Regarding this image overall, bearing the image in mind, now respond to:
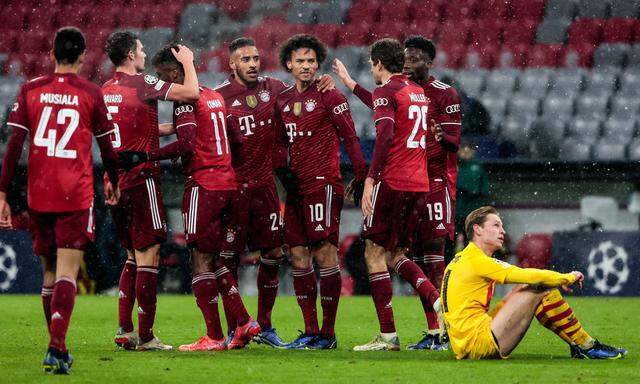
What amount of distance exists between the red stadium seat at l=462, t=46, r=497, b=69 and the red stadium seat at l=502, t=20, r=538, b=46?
33 cm

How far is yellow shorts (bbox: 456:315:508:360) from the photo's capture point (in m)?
6.68

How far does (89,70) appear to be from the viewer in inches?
780

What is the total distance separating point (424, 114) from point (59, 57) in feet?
8.59

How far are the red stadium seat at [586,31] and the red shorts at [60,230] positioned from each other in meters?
13.6

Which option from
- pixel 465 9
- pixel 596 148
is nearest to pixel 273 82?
pixel 596 148

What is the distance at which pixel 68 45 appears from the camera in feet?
20.6

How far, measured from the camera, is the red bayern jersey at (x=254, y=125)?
27.0 feet

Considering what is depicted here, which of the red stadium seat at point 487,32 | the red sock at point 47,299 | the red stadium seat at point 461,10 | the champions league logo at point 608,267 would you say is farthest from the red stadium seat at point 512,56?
the red sock at point 47,299

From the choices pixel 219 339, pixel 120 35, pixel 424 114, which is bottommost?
pixel 219 339

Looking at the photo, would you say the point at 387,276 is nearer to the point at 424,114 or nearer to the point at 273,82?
the point at 424,114

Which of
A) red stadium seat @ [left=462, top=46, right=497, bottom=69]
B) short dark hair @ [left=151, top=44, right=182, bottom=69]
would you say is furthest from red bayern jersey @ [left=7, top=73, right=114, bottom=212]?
red stadium seat @ [left=462, top=46, right=497, bottom=69]

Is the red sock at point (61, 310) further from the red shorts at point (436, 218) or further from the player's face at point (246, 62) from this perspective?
the red shorts at point (436, 218)

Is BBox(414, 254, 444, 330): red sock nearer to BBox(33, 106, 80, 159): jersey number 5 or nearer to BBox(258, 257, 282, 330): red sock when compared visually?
BBox(258, 257, 282, 330): red sock

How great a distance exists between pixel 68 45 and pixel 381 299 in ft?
8.96
